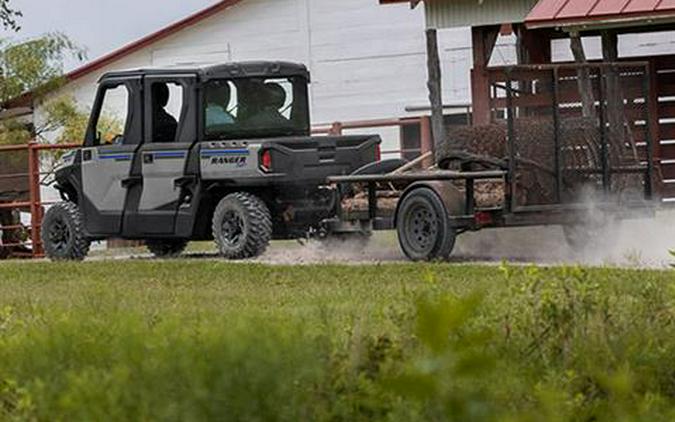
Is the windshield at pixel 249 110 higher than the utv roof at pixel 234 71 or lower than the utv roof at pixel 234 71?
→ lower

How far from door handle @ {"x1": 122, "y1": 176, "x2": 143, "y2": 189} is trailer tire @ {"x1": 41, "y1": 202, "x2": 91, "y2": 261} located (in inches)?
39.4

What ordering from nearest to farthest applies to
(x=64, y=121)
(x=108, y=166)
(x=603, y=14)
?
(x=603, y=14), (x=108, y=166), (x=64, y=121)

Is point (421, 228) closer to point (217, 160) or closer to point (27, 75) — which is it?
point (217, 160)

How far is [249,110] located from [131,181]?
1.67m

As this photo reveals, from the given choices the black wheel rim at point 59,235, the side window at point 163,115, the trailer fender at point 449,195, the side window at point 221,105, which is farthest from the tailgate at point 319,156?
the black wheel rim at point 59,235

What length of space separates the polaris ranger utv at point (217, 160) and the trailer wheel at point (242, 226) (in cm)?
1

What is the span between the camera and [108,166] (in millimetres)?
20438

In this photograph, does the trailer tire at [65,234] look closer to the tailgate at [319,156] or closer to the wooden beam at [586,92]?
the tailgate at [319,156]

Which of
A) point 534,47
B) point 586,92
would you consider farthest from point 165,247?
point 586,92

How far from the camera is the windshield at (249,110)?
19.5m

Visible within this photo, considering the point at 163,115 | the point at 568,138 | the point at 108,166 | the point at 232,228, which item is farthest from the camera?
the point at 108,166

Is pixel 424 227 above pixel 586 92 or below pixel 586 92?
below

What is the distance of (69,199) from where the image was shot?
21750 millimetres

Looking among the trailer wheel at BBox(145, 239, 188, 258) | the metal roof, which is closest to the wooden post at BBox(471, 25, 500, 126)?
the metal roof
